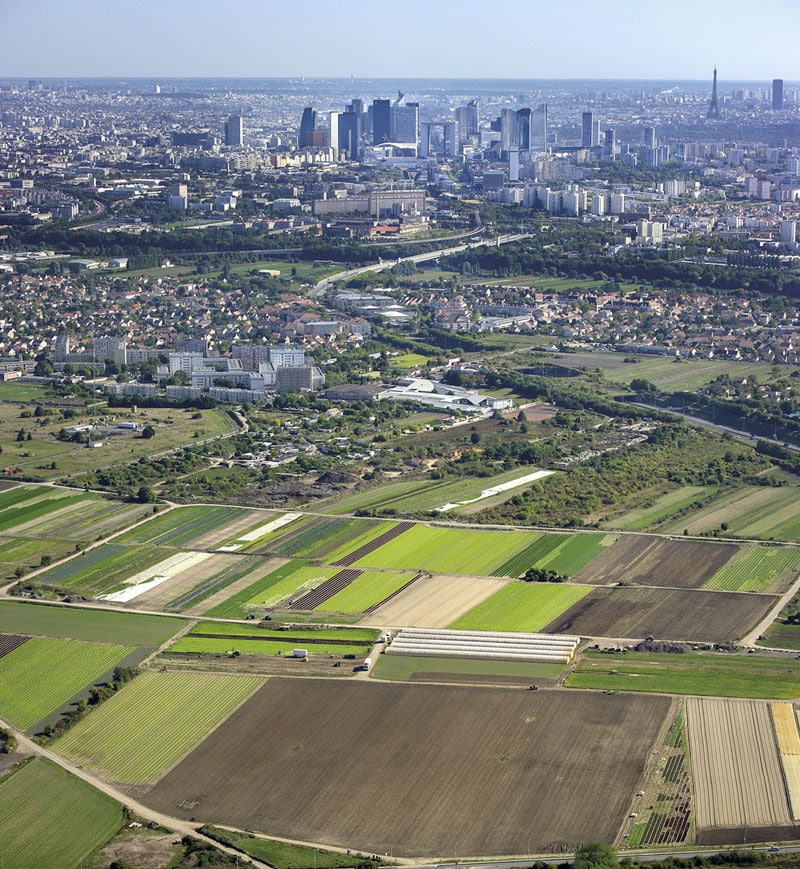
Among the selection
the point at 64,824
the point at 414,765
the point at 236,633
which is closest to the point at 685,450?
the point at 236,633

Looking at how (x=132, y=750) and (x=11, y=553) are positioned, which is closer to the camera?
(x=132, y=750)

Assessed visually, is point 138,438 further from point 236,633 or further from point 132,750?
point 132,750

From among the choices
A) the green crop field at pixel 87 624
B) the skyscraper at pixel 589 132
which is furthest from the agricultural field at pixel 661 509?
the skyscraper at pixel 589 132

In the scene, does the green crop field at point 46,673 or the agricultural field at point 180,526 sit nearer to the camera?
the green crop field at point 46,673

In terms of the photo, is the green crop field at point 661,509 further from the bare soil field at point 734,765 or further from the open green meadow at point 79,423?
the open green meadow at point 79,423

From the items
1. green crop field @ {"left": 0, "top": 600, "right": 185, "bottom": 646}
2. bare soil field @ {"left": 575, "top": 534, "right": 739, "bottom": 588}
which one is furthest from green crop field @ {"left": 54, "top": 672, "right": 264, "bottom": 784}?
bare soil field @ {"left": 575, "top": 534, "right": 739, "bottom": 588}
